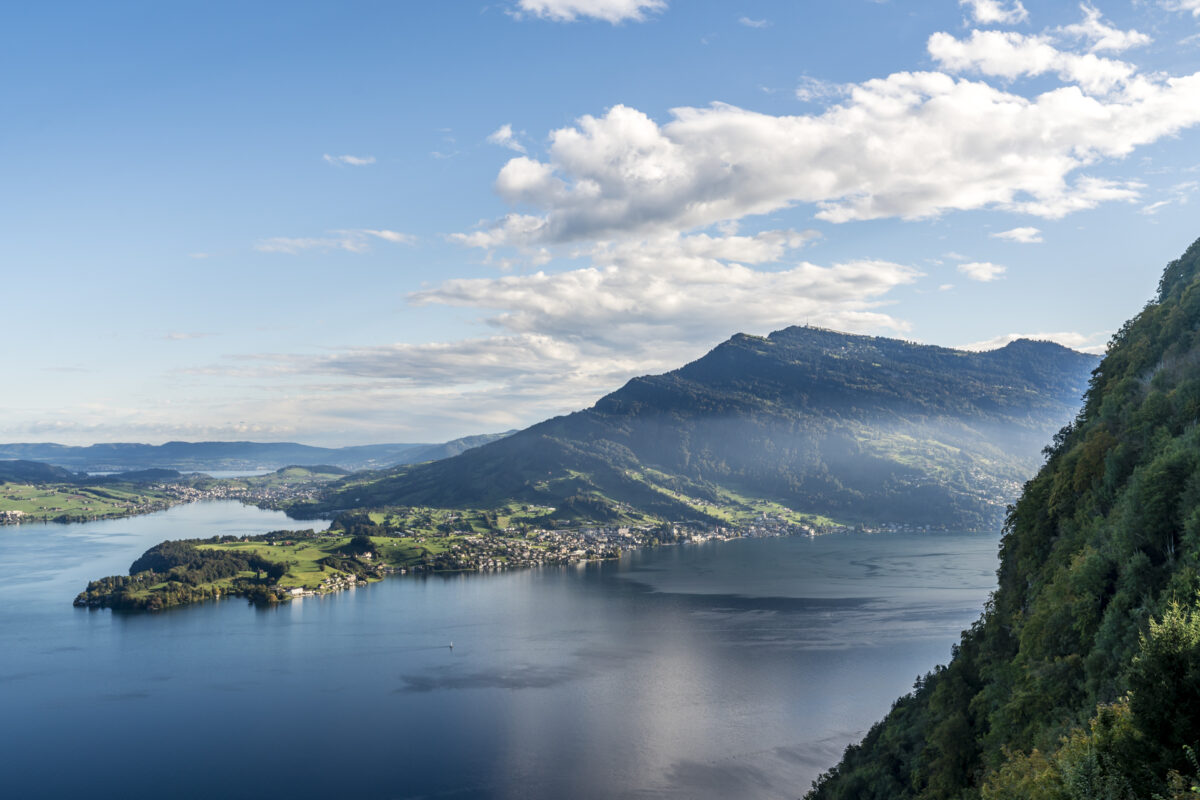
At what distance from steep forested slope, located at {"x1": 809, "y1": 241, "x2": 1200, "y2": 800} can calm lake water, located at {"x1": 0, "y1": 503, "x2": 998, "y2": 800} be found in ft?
82.6

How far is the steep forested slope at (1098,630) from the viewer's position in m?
15.0

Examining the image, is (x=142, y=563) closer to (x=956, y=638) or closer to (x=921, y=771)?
(x=956, y=638)

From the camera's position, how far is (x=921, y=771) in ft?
106

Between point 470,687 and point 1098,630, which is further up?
point 1098,630

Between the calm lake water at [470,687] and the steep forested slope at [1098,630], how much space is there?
25163 mm

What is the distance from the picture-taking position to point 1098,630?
77.2 ft

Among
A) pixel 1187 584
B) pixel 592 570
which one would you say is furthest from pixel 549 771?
pixel 592 570

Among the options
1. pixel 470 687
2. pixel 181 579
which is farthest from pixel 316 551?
pixel 470 687

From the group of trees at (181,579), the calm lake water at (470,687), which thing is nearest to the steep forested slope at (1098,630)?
the calm lake water at (470,687)

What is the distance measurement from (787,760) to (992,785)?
41.6 meters

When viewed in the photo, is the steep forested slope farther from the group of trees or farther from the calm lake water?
the group of trees

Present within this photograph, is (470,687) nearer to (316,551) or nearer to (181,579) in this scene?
(181,579)

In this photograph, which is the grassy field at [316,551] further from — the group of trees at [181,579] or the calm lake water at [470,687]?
the calm lake water at [470,687]

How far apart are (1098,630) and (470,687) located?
68041mm
